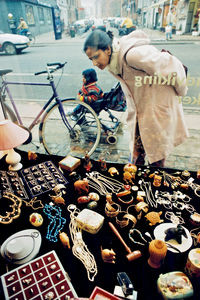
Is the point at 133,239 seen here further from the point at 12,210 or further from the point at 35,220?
the point at 12,210

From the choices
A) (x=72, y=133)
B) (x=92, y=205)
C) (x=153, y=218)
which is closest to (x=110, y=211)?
(x=92, y=205)

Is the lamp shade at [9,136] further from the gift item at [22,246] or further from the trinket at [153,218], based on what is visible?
the trinket at [153,218]

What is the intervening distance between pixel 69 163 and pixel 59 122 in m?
1.54

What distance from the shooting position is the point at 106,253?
0.90m

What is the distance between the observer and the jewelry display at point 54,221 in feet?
3.45

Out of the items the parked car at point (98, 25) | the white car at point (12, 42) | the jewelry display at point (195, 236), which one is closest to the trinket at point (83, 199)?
the jewelry display at point (195, 236)

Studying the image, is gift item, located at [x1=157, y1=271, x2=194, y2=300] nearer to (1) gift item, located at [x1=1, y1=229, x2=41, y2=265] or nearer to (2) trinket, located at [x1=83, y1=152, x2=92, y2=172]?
(1) gift item, located at [x1=1, y1=229, x2=41, y2=265]

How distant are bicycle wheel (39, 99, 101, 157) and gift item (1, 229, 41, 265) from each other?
138 centimetres

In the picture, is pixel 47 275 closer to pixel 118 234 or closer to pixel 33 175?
pixel 118 234

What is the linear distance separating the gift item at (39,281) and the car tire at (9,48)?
201cm

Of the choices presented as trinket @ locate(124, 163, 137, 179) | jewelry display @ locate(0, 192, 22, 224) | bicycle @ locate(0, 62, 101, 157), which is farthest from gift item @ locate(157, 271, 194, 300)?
bicycle @ locate(0, 62, 101, 157)

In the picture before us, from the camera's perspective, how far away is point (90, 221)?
105 centimetres

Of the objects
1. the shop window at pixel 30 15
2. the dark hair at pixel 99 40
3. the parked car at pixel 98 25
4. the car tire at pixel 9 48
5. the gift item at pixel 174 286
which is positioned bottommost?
the gift item at pixel 174 286

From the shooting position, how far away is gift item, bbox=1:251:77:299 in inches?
31.5
